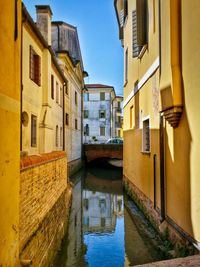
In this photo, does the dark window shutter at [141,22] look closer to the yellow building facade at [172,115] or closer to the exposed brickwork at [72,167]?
the yellow building facade at [172,115]

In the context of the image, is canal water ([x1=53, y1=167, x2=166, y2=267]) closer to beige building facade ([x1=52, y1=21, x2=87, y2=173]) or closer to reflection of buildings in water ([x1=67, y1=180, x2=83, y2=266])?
reflection of buildings in water ([x1=67, y1=180, x2=83, y2=266])

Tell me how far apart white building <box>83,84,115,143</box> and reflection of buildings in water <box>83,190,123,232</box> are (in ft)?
111

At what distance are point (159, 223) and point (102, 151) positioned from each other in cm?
2430

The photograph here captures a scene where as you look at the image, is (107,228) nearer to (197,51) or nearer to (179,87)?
(179,87)

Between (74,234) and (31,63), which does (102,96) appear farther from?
(74,234)

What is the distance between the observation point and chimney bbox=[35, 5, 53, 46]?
15938mm

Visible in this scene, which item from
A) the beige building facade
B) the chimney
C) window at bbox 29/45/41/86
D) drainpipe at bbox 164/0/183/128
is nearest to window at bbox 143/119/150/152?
drainpipe at bbox 164/0/183/128

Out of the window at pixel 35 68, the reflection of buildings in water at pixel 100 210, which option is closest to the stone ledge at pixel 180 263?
the reflection of buildings in water at pixel 100 210

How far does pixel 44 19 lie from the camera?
16141 mm

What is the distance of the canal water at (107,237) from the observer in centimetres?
757

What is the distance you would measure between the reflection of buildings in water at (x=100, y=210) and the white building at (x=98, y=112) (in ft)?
111

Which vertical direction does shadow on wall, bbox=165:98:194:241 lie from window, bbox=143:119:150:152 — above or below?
below

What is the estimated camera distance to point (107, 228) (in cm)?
1081

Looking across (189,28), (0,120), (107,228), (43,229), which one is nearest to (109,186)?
(107,228)
